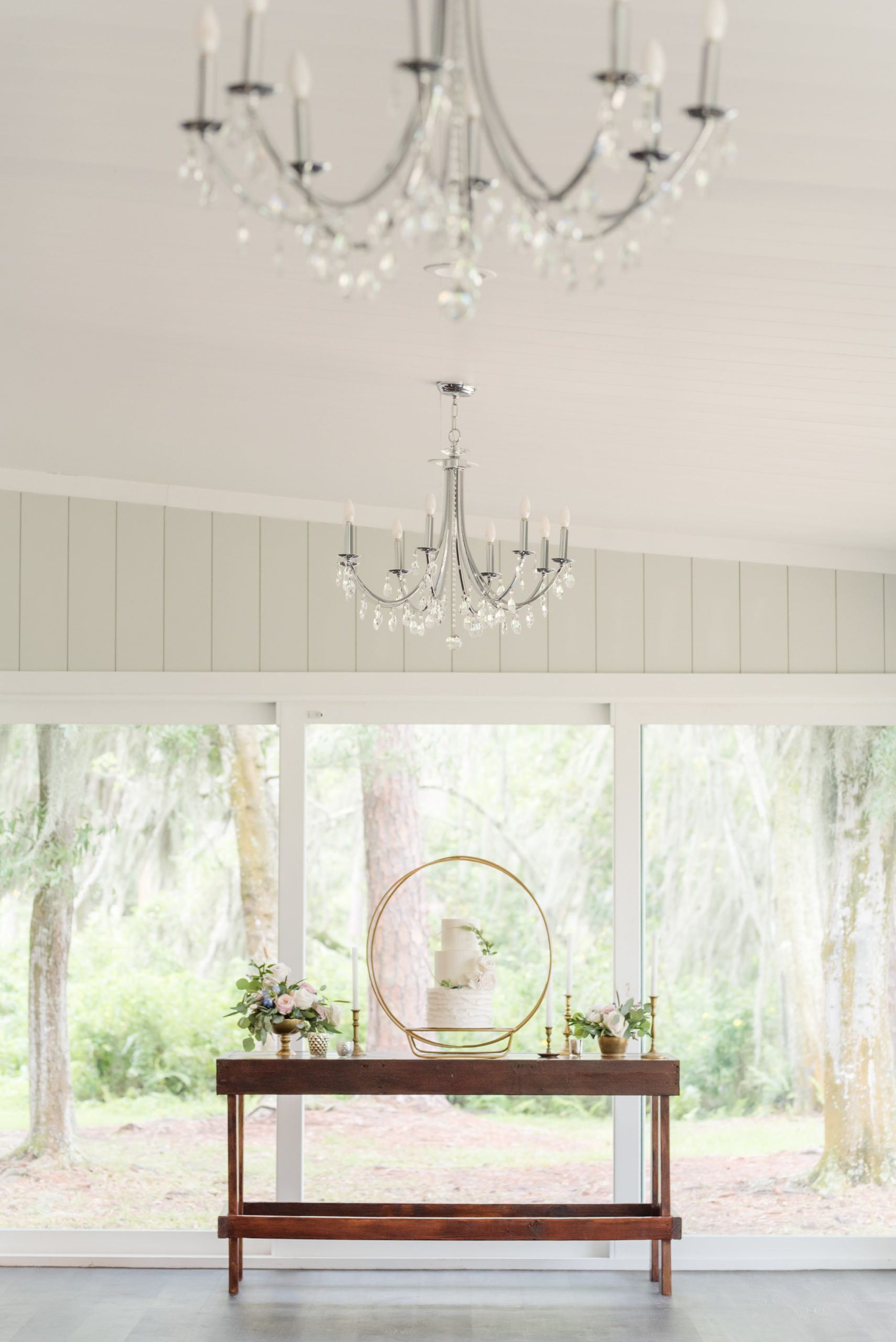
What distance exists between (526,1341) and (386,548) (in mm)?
2905

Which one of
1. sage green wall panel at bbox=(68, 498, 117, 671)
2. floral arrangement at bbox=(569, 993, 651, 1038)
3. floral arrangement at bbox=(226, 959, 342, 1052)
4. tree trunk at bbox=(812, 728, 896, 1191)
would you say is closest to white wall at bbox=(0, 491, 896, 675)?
sage green wall panel at bbox=(68, 498, 117, 671)

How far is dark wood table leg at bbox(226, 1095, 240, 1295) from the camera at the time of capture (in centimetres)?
480

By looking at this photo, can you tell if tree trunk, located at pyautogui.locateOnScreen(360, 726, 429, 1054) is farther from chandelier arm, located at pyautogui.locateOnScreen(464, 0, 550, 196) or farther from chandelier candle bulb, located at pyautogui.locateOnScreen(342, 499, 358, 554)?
chandelier arm, located at pyautogui.locateOnScreen(464, 0, 550, 196)

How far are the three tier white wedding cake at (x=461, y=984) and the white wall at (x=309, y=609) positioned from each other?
1.07 metres

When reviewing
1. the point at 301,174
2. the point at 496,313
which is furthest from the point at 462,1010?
the point at 301,174

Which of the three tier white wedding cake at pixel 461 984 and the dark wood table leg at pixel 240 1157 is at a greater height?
the three tier white wedding cake at pixel 461 984

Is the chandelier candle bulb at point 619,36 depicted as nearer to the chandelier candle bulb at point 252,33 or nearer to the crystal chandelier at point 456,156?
the crystal chandelier at point 456,156

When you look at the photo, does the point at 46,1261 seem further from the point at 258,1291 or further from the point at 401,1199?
the point at 401,1199

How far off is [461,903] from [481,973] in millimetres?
464

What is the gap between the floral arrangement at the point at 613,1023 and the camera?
487 centimetres

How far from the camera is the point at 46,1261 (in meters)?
5.14

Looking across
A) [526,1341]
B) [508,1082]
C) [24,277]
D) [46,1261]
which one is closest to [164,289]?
[24,277]

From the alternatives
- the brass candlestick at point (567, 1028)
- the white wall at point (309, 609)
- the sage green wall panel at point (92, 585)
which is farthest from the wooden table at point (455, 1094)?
the sage green wall panel at point (92, 585)

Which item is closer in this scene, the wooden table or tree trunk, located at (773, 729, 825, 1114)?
the wooden table
